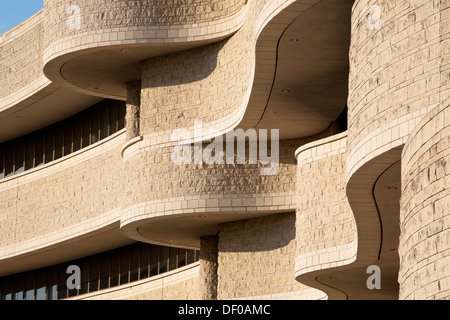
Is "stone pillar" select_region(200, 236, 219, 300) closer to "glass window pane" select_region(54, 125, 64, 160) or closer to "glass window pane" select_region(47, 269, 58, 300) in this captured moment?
"glass window pane" select_region(54, 125, 64, 160)

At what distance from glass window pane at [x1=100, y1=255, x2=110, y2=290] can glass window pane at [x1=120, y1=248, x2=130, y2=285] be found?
765 mm

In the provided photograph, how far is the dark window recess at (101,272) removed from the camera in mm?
39062

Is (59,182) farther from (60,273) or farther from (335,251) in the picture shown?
(335,251)

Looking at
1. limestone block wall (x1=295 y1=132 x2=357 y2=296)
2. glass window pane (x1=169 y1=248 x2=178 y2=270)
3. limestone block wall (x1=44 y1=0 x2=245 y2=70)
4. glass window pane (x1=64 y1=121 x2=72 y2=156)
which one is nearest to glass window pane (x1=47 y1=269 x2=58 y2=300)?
glass window pane (x1=64 y1=121 x2=72 y2=156)

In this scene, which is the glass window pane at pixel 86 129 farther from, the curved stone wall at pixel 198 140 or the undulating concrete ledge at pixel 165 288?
the curved stone wall at pixel 198 140

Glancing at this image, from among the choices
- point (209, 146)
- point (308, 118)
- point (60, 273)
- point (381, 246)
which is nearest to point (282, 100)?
point (308, 118)

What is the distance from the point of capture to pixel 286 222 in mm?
29094

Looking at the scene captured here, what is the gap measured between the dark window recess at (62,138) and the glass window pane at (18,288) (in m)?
4.41

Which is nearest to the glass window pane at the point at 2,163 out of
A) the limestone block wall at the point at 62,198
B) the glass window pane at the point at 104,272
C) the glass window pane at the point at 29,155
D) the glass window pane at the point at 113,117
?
the glass window pane at the point at 29,155

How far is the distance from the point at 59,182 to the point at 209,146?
10.5m

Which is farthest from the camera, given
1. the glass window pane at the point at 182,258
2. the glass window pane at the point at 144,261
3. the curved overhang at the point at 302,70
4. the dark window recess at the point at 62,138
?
the glass window pane at the point at 144,261

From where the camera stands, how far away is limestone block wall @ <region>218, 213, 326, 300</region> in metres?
28.9

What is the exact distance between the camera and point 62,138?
41656 mm

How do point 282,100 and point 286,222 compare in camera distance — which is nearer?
point 282,100
